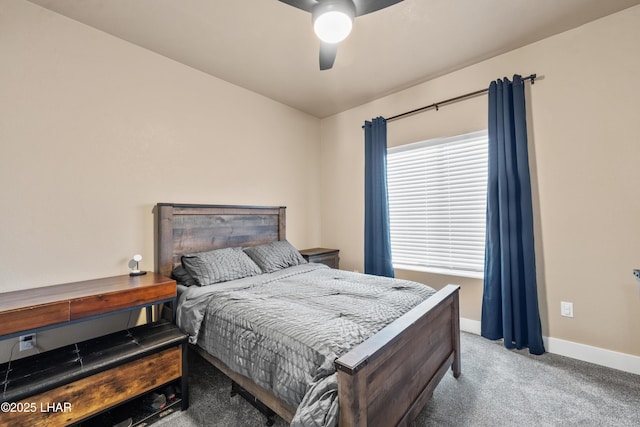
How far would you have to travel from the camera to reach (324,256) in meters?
3.75

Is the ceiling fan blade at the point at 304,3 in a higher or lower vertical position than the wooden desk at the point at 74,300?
higher

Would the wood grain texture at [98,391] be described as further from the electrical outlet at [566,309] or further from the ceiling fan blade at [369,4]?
the electrical outlet at [566,309]

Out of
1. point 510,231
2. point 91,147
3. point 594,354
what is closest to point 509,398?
point 594,354

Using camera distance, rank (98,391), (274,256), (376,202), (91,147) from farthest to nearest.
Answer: (376,202)
(274,256)
(91,147)
(98,391)

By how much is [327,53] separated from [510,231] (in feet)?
7.51

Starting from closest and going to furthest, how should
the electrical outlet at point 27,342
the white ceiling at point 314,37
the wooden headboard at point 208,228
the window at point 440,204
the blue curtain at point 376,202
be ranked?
the electrical outlet at point 27,342 < the white ceiling at point 314,37 < the wooden headboard at point 208,228 < the window at point 440,204 < the blue curtain at point 376,202

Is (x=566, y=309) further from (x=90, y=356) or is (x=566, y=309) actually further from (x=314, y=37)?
(x=90, y=356)

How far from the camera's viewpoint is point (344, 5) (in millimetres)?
1567

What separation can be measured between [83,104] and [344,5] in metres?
2.20

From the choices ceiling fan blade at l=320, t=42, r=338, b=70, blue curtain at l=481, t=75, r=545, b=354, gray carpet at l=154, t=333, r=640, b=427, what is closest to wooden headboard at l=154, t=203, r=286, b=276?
gray carpet at l=154, t=333, r=640, b=427

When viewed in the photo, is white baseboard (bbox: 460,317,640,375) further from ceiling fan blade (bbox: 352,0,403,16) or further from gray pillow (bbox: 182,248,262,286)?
ceiling fan blade (bbox: 352,0,403,16)

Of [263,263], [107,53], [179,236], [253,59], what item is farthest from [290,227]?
[107,53]

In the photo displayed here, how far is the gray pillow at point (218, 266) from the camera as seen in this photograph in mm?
2430

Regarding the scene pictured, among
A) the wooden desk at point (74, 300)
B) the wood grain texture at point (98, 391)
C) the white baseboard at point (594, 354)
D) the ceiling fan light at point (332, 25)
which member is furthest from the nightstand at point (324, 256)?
the ceiling fan light at point (332, 25)
